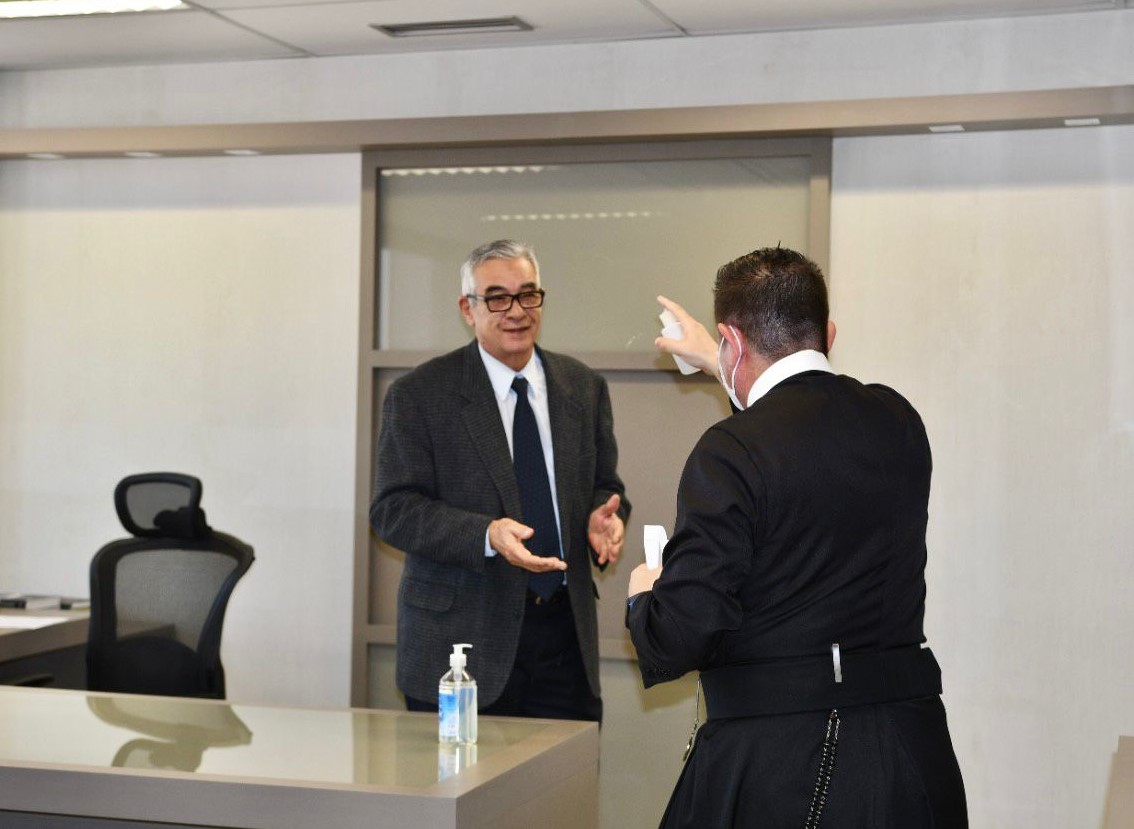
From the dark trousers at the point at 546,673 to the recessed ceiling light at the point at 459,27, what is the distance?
2.28 m

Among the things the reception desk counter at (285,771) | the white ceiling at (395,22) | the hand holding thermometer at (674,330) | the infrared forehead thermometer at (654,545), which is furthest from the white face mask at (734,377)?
the white ceiling at (395,22)

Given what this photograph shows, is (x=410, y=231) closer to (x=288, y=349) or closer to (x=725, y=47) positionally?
(x=288, y=349)

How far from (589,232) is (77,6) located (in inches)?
77.4

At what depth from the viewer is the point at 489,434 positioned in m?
3.78

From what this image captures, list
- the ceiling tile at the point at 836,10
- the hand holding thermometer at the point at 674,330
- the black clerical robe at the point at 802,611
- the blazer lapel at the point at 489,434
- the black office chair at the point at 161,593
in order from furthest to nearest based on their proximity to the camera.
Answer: the ceiling tile at the point at 836,10 < the black office chair at the point at 161,593 < the blazer lapel at the point at 489,434 < the hand holding thermometer at the point at 674,330 < the black clerical robe at the point at 802,611

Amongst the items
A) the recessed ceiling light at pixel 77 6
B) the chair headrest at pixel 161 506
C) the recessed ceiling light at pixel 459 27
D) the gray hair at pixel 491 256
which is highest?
the recessed ceiling light at pixel 459 27

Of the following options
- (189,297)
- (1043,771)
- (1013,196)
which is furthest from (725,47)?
(1043,771)

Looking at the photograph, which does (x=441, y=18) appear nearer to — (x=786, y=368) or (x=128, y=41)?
Answer: (x=128, y=41)

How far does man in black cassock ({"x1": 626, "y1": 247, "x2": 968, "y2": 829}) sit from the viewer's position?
7.29 ft

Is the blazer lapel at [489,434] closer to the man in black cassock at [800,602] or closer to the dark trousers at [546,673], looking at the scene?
the dark trousers at [546,673]

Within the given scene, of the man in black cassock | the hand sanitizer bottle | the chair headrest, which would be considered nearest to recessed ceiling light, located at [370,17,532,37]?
the chair headrest

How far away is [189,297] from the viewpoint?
18.8 feet

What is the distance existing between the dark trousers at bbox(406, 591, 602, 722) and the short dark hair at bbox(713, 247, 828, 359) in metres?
1.53

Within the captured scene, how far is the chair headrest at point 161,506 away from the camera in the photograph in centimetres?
447
